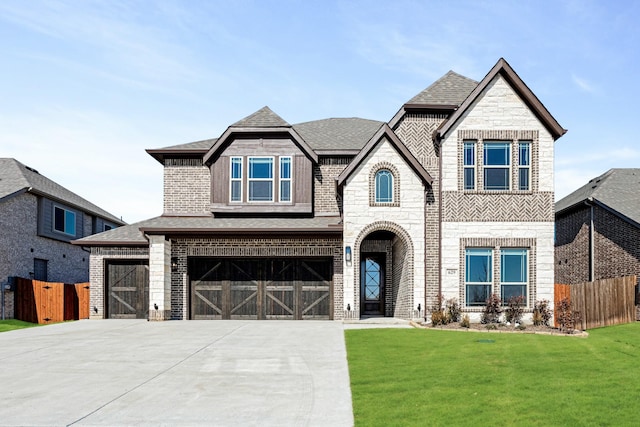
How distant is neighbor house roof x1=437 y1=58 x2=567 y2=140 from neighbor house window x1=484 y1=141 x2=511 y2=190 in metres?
1.49

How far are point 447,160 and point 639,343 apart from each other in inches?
343

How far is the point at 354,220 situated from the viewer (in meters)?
22.1

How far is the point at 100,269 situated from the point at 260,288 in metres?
6.74

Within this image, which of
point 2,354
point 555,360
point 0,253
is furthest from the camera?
point 0,253

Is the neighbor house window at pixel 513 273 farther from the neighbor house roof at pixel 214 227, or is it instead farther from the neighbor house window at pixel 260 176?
the neighbor house window at pixel 260 176

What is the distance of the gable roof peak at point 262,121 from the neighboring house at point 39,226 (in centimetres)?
971

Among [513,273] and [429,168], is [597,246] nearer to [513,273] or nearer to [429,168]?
[513,273]

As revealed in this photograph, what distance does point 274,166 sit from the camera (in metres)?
24.5

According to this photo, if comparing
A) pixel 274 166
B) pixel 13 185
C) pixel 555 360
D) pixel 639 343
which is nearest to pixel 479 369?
pixel 555 360

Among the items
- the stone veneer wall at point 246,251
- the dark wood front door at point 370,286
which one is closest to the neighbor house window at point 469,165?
the stone veneer wall at point 246,251

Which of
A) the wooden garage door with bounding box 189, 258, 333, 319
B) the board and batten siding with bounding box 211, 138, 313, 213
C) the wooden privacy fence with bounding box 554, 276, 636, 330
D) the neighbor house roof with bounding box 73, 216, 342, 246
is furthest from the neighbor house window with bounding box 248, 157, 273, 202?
the wooden privacy fence with bounding box 554, 276, 636, 330

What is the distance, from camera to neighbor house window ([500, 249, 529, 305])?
71.4 feet

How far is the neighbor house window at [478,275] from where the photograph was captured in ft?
71.4

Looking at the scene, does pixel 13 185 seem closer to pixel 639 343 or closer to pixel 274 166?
pixel 274 166
